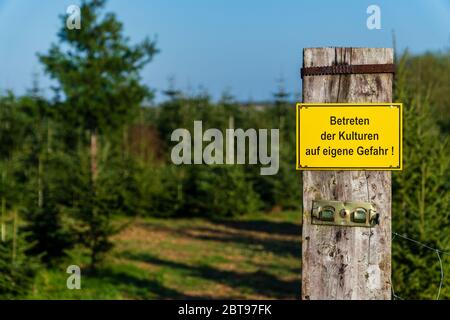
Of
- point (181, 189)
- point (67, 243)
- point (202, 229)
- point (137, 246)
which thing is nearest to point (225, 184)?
point (181, 189)

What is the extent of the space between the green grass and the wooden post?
26.4ft

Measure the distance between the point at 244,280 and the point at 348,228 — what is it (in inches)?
409

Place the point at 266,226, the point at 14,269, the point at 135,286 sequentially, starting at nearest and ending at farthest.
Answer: the point at 14,269 → the point at 135,286 → the point at 266,226

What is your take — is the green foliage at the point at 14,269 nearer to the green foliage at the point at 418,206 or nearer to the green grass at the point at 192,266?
the green grass at the point at 192,266

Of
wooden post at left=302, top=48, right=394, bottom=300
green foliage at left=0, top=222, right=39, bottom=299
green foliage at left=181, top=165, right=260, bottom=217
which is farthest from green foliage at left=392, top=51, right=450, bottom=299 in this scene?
→ green foliage at left=181, top=165, right=260, bottom=217

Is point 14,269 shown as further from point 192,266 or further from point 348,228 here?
point 348,228

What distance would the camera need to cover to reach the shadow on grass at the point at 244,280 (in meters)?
12.1

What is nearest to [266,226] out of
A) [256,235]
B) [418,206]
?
[256,235]

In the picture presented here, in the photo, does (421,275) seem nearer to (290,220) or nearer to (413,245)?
(413,245)

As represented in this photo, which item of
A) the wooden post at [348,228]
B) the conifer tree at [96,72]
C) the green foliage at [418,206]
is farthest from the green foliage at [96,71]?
the wooden post at [348,228]

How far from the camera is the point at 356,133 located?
3037mm

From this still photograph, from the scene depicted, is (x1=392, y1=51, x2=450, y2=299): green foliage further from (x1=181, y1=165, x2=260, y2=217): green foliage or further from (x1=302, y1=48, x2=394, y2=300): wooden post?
(x1=181, y1=165, x2=260, y2=217): green foliage

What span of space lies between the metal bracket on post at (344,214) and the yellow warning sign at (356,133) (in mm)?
153

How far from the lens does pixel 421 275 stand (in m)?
9.00
